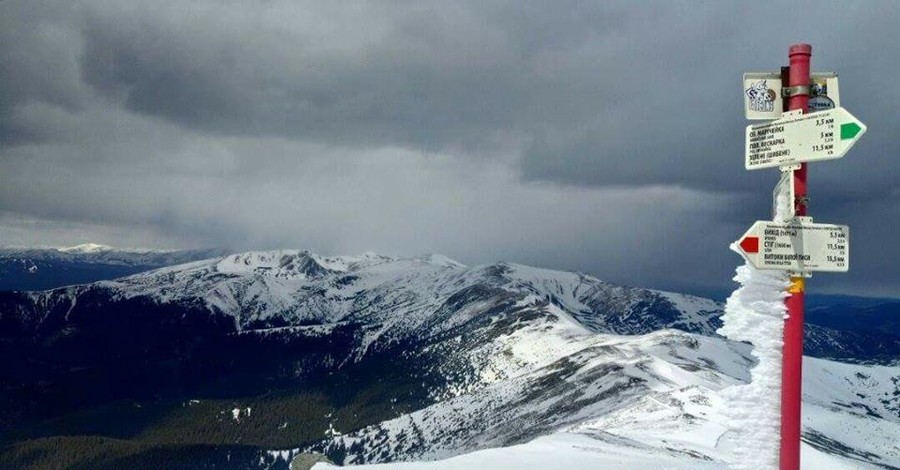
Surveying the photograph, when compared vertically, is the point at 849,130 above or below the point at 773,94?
below

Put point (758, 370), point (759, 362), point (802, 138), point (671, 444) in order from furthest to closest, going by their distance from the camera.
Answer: point (671, 444) → point (759, 362) → point (758, 370) → point (802, 138)

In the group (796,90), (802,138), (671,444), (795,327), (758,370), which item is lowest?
(671,444)

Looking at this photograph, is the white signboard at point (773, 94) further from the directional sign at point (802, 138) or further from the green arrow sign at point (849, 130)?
the green arrow sign at point (849, 130)

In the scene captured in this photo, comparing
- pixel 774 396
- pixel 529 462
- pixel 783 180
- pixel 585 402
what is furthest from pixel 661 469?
pixel 585 402

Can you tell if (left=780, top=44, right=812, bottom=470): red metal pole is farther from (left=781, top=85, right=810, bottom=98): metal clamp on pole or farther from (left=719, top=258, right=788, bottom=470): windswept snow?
(left=719, top=258, right=788, bottom=470): windswept snow

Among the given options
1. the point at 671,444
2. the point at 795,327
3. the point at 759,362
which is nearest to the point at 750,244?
the point at 795,327

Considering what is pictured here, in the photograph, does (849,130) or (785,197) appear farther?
(785,197)

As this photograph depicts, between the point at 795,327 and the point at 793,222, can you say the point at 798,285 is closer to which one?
the point at 795,327

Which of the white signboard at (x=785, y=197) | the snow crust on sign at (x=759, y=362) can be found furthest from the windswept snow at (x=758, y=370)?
the white signboard at (x=785, y=197)

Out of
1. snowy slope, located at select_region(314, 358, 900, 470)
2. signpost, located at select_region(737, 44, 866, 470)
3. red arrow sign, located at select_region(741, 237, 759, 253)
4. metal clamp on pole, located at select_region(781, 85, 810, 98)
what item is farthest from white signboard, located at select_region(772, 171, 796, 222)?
snowy slope, located at select_region(314, 358, 900, 470)
